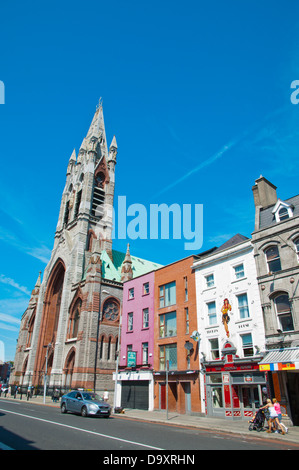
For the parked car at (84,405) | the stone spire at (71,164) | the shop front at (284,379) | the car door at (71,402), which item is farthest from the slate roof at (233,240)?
the stone spire at (71,164)

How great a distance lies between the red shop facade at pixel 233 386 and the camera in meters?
21.0

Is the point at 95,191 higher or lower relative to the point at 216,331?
higher

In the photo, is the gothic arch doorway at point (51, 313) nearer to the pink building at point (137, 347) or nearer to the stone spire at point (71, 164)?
the stone spire at point (71, 164)

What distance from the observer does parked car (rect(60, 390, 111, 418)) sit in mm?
19203

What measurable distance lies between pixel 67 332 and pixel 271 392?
1337 inches

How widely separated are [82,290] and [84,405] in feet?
91.3

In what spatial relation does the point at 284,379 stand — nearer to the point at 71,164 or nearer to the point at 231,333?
the point at 231,333

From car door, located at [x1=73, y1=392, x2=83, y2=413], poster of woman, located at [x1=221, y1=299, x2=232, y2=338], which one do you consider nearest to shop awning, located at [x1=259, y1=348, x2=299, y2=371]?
poster of woman, located at [x1=221, y1=299, x2=232, y2=338]

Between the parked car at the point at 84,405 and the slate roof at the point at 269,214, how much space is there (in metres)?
16.1

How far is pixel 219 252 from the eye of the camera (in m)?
26.8

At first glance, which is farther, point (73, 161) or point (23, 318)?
point (73, 161)
